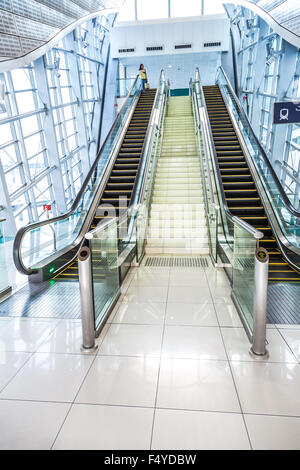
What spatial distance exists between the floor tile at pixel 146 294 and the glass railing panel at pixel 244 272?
3.41 feet

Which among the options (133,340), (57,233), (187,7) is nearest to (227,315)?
(133,340)

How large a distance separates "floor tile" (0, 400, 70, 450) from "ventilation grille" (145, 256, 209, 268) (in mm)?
4039

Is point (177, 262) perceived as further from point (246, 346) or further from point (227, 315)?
point (246, 346)

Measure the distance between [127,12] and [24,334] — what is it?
24.0 metres

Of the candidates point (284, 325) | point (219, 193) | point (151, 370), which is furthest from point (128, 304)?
point (219, 193)

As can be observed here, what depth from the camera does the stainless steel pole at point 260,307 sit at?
3.18 m

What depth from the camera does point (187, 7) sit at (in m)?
21.5

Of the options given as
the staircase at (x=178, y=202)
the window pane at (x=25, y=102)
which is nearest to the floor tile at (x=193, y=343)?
the staircase at (x=178, y=202)

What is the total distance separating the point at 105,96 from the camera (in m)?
22.2

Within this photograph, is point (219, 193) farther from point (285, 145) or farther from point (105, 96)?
point (105, 96)

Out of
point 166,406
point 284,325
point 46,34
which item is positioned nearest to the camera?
point 166,406

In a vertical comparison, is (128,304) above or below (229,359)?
below

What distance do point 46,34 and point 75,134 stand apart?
21.5 feet
